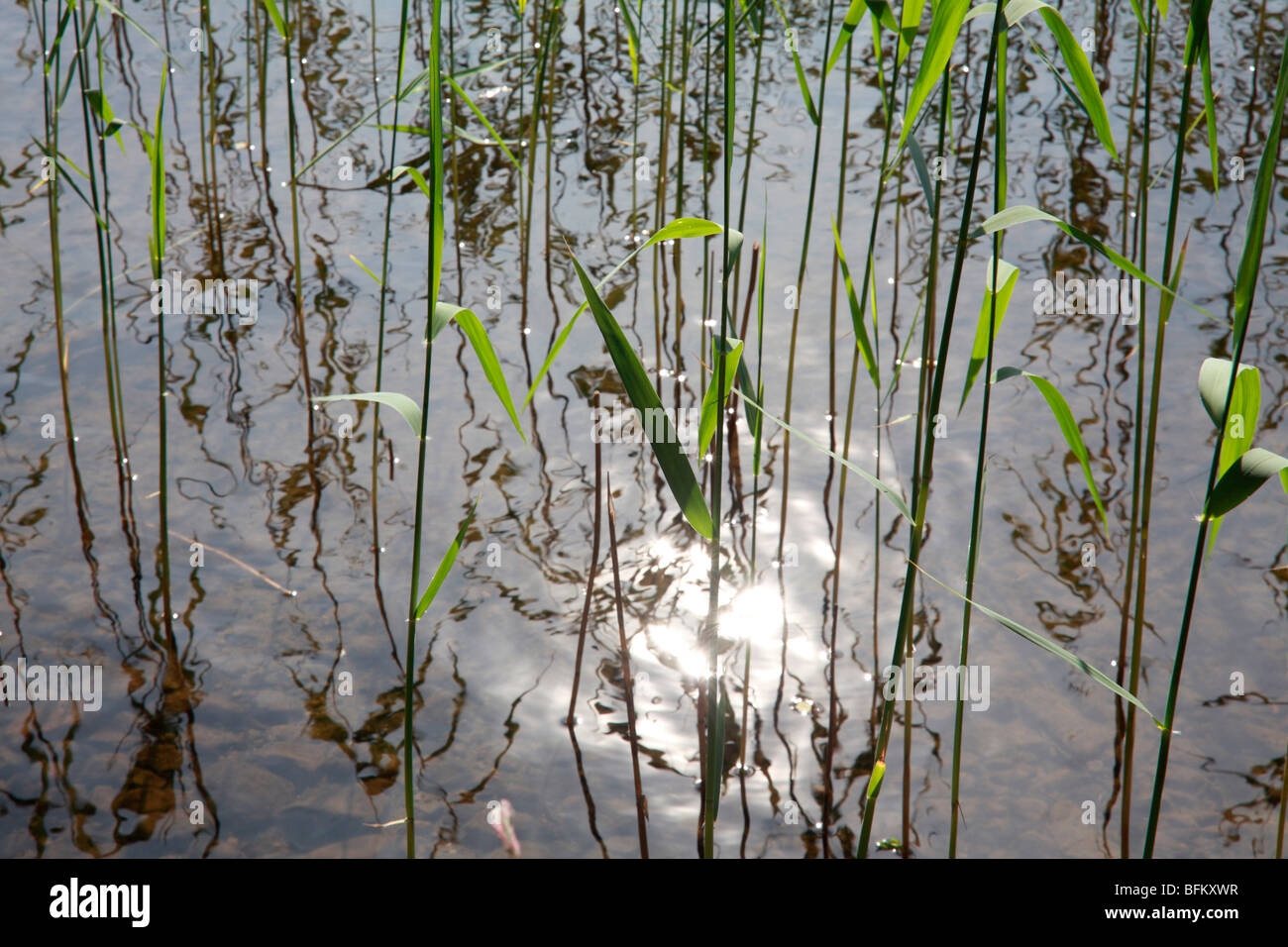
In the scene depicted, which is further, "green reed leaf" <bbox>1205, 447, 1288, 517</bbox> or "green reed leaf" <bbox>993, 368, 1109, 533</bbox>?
"green reed leaf" <bbox>993, 368, 1109, 533</bbox>

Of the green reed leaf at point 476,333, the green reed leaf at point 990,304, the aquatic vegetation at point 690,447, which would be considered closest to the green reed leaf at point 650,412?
the aquatic vegetation at point 690,447

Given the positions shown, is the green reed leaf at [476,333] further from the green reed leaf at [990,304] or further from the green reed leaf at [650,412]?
the green reed leaf at [990,304]

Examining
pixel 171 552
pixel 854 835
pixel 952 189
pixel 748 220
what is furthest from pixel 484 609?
pixel 952 189

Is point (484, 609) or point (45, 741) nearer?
point (45, 741)

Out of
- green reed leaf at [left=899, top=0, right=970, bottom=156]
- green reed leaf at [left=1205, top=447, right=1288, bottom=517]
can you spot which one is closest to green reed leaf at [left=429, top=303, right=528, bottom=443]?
green reed leaf at [left=899, top=0, right=970, bottom=156]

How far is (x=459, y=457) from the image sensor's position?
95.0 inches

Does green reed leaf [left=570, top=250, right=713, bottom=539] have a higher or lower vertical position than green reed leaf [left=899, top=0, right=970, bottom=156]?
lower

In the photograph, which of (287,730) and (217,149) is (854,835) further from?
(217,149)

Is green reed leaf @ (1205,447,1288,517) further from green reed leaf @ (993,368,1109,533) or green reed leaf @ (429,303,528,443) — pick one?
green reed leaf @ (429,303,528,443)

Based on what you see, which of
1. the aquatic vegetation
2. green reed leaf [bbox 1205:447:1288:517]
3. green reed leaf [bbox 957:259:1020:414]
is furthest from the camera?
the aquatic vegetation

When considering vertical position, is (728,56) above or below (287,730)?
above

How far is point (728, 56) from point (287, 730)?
1388 millimetres

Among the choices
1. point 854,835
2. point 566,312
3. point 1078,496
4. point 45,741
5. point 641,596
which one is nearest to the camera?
point 854,835

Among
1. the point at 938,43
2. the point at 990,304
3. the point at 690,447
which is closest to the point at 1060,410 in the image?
the point at 990,304
